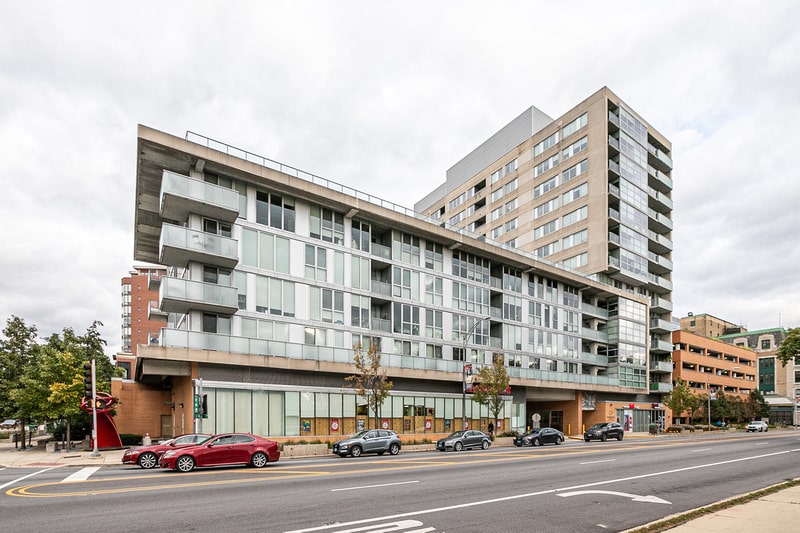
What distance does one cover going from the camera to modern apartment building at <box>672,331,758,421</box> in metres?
81.6

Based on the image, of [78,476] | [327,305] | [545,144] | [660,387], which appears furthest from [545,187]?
[78,476]

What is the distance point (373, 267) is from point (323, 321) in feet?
23.7

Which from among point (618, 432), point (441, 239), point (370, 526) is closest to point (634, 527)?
point (370, 526)

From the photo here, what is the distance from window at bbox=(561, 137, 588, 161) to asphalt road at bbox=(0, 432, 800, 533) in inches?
2003

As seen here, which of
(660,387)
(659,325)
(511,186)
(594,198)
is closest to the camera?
(594,198)

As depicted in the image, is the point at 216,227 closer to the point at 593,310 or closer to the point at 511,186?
the point at 593,310

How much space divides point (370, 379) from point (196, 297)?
475 inches

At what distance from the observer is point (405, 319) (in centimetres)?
4284

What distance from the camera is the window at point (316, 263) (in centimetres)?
3716

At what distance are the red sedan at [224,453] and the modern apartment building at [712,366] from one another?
206 ft

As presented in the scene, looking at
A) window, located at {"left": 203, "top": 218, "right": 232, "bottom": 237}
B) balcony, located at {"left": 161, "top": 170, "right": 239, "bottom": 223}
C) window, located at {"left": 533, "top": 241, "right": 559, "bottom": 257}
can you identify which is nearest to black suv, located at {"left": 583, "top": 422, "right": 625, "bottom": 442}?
window, located at {"left": 533, "top": 241, "right": 559, "bottom": 257}

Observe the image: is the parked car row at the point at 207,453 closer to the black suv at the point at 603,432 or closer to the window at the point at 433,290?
the window at the point at 433,290

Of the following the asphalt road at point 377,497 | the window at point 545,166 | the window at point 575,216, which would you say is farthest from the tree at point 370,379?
the window at point 545,166

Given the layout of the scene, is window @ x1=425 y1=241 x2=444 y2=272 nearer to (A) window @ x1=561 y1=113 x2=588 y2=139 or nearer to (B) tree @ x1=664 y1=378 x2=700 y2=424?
(A) window @ x1=561 y1=113 x2=588 y2=139
